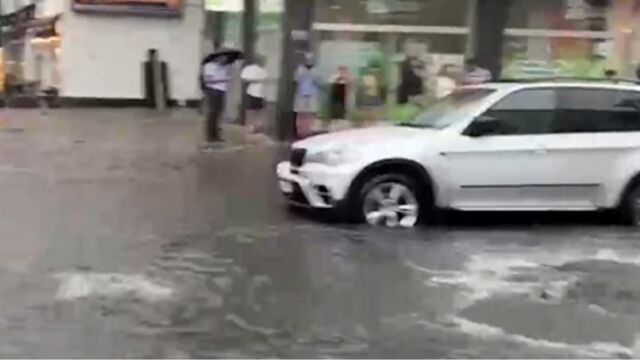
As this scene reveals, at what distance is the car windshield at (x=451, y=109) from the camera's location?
45.9ft

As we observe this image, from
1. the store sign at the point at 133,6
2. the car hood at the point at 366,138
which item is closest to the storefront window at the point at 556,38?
the car hood at the point at 366,138

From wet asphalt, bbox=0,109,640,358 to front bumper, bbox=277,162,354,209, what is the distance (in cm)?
25

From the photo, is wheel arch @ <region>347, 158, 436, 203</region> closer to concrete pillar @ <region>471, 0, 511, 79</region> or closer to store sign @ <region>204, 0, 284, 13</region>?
concrete pillar @ <region>471, 0, 511, 79</region>

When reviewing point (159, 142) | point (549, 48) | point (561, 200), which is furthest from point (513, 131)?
point (159, 142)

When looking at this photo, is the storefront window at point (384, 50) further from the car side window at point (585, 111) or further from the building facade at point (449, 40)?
the car side window at point (585, 111)

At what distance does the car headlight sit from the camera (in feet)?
44.4

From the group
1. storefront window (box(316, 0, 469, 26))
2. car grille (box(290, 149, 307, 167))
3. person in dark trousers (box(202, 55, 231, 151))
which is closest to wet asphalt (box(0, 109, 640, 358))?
car grille (box(290, 149, 307, 167))

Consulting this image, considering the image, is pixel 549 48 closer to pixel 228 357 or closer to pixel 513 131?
pixel 513 131

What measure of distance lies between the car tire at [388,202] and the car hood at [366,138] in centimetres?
38

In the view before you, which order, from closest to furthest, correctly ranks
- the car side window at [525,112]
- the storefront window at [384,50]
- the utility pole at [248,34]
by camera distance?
the car side window at [525,112]
the storefront window at [384,50]
the utility pole at [248,34]

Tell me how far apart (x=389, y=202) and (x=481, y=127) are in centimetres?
124

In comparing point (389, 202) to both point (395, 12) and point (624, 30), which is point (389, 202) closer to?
point (395, 12)

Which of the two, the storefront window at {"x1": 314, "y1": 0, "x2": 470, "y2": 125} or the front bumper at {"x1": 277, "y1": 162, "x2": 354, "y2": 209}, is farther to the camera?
the storefront window at {"x1": 314, "y1": 0, "x2": 470, "y2": 125}

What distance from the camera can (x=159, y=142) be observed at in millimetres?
25375
